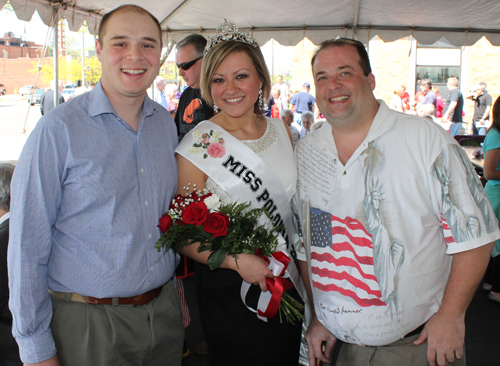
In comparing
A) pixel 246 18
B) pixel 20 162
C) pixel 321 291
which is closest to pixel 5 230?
pixel 20 162

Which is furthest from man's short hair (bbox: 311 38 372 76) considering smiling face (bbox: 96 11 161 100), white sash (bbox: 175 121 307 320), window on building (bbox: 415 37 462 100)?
window on building (bbox: 415 37 462 100)

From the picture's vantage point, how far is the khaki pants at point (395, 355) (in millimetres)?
1466

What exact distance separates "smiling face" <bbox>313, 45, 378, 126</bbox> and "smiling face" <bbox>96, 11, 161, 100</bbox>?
2.27 ft

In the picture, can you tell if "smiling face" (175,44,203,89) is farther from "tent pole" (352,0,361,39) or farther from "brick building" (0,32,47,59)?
"brick building" (0,32,47,59)

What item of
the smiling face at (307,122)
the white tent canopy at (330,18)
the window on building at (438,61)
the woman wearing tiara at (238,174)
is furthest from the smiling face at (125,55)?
the window on building at (438,61)

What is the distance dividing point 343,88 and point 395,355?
3.34 ft

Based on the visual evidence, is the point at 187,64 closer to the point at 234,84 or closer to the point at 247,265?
the point at 234,84

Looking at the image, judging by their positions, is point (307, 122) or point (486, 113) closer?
point (307, 122)

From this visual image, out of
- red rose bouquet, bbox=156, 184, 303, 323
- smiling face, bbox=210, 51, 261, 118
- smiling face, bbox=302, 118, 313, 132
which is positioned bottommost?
red rose bouquet, bbox=156, 184, 303, 323

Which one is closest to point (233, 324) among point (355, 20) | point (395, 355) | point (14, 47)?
point (395, 355)

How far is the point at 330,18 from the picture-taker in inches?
209

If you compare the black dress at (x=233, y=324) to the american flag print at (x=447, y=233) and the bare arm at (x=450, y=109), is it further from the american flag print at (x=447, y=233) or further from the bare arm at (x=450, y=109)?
the bare arm at (x=450, y=109)

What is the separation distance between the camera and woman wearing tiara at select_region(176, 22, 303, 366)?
5.17ft

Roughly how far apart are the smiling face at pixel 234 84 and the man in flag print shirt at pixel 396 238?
452mm
